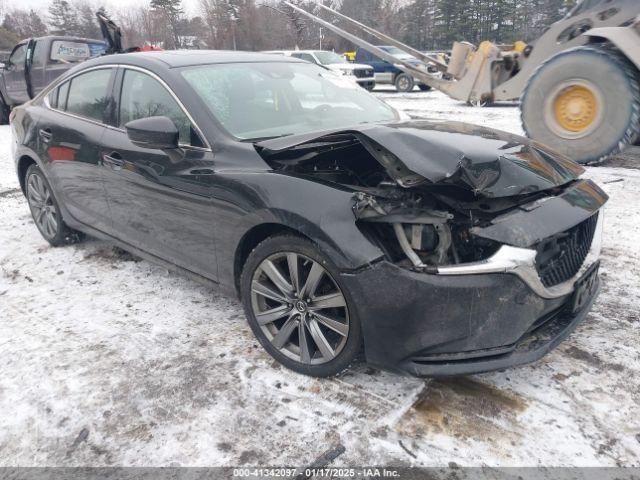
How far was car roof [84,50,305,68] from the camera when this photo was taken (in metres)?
3.24

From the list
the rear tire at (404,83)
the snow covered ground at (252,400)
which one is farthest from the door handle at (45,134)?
the rear tire at (404,83)

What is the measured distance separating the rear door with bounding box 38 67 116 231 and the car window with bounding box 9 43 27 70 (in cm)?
875

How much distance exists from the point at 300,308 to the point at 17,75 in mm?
12208

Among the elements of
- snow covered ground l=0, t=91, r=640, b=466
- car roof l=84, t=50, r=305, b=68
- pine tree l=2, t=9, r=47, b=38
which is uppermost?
pine tree l=2, t=9, r=47, b=38

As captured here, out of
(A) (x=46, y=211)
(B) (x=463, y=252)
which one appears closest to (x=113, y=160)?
(A) (x=46, y=211)

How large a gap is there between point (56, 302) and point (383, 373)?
8.00 feet

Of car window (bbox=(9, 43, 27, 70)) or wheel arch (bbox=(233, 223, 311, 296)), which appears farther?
car window (bbox=(9, 43, 27, 70))

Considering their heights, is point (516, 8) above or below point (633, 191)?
above

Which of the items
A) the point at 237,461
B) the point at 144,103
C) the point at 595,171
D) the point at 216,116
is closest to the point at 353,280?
the point at 237,461

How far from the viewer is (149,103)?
3.20 meters

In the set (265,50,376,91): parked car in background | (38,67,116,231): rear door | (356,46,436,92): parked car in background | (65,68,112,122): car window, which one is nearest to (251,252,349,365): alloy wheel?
(38,67,116,231): rear door

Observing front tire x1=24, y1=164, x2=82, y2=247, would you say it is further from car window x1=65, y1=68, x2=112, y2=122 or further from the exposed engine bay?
the exposed engine bay

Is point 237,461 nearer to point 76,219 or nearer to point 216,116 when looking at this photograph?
point 216,116

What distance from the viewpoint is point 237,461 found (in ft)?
6.63
